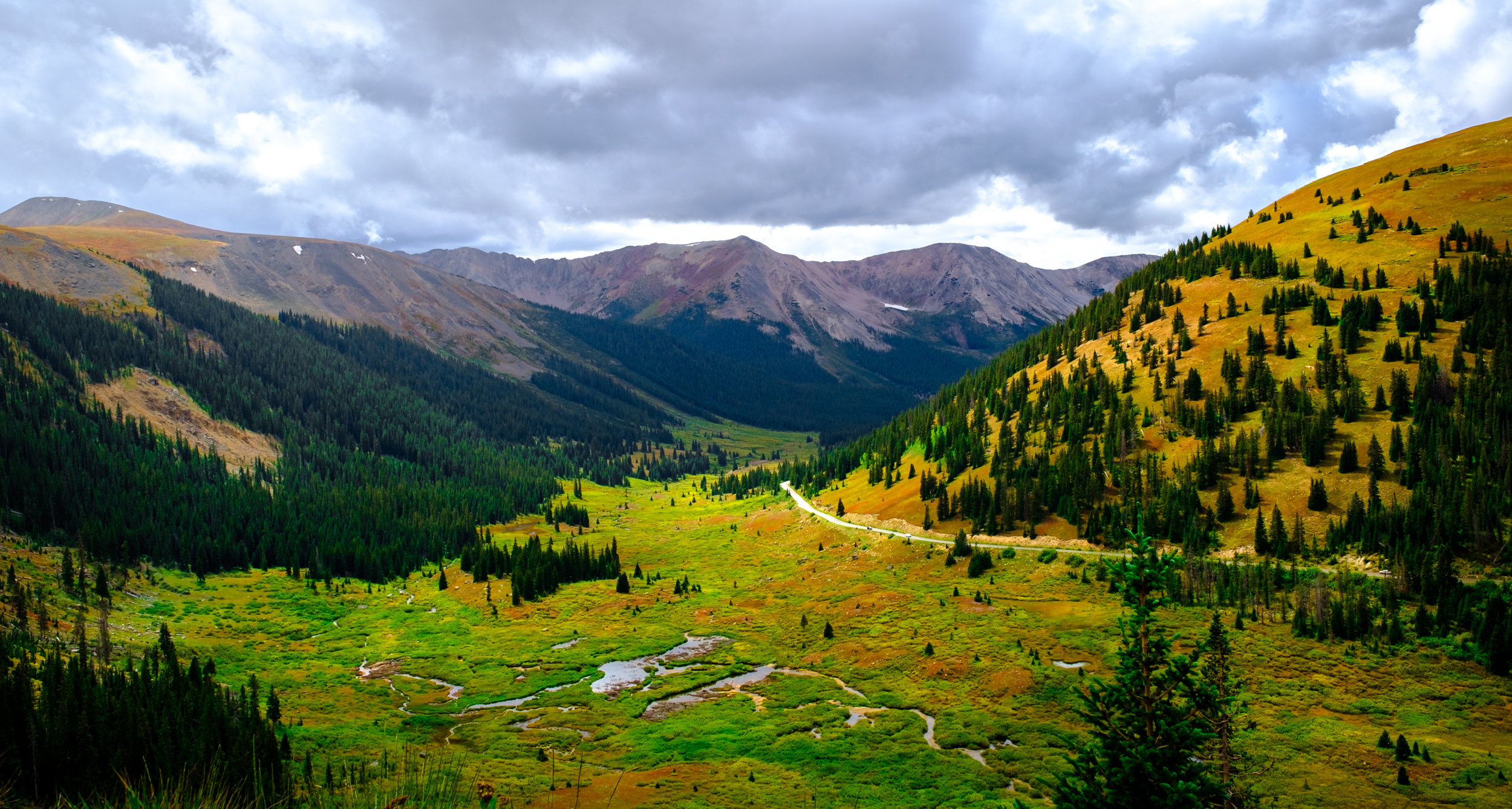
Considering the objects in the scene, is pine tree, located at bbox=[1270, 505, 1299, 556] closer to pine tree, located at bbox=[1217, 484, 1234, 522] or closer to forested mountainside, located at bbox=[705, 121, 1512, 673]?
forested mountainside, located at bbox=[705, 121, 1512, 673]

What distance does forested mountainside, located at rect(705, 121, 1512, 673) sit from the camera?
10138 centimetres

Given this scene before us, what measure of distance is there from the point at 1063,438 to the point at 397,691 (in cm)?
12939

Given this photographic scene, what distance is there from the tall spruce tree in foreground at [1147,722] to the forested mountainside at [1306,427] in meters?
76.8

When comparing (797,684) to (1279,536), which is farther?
(1279,536)

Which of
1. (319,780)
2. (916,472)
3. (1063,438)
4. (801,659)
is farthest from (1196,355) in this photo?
(319,780)

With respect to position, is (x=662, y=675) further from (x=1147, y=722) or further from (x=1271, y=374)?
(x=1271, y=374)

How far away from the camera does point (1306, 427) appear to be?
126m

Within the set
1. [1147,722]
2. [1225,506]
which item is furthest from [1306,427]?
[1147,722]

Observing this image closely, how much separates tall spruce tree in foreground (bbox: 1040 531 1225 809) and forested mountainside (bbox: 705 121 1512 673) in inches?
3024

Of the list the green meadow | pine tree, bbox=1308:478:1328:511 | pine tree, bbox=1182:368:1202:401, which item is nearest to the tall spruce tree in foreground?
the green meadow

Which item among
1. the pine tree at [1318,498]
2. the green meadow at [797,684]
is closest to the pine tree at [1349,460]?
the pine tree at [1318,498]

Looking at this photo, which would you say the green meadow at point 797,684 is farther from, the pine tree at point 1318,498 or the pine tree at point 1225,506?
the pine tree at point 1318,498

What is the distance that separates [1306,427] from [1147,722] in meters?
124

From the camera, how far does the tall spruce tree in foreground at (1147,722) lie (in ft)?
89.3
